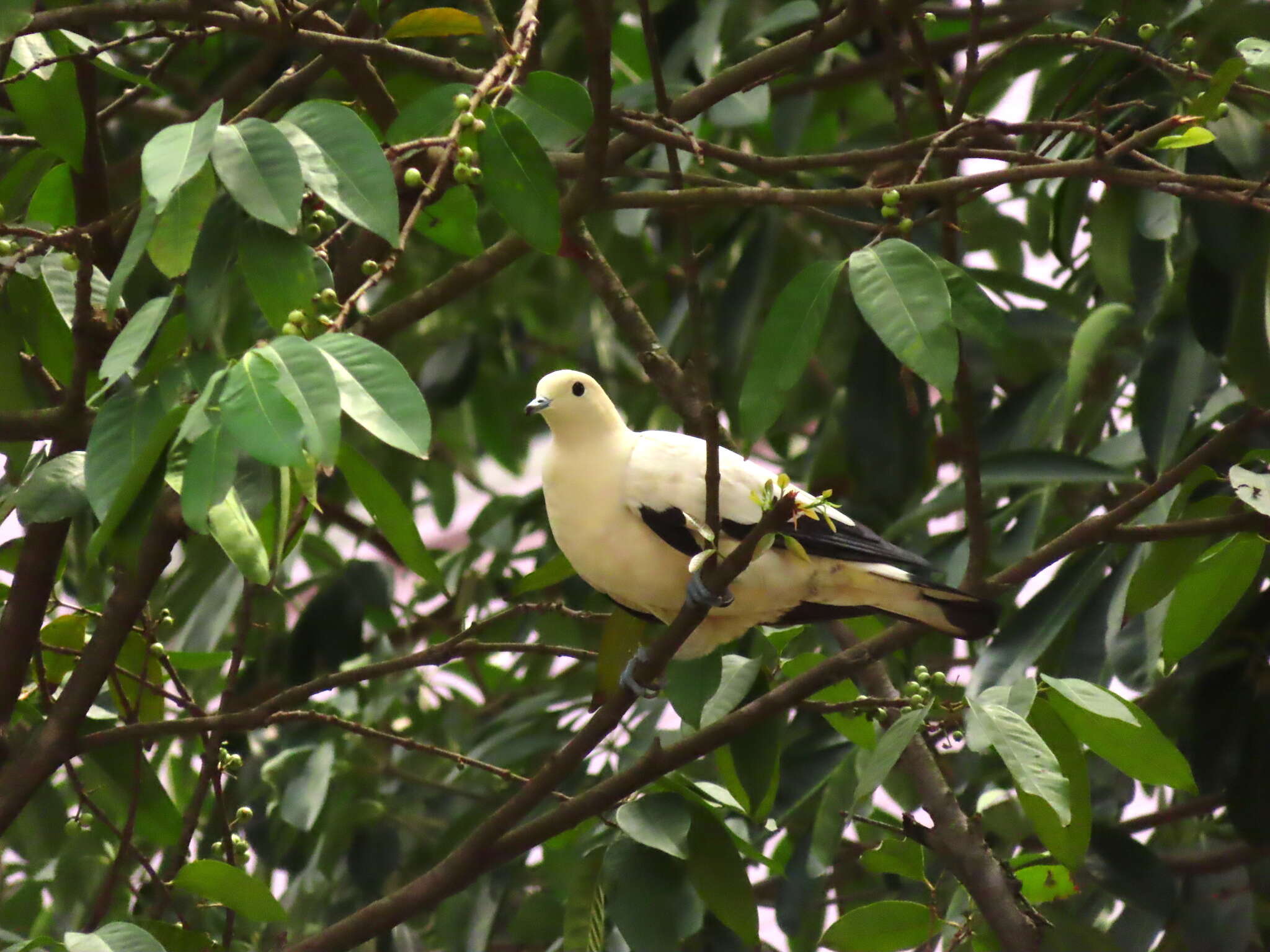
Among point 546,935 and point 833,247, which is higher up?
point 833,247

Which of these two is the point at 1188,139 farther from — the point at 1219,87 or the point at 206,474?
the point at 206,474

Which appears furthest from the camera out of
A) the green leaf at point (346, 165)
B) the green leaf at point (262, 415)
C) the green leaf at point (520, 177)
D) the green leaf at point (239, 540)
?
the green leaf at point (520, 177)

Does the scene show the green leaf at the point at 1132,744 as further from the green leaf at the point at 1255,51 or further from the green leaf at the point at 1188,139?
the green leaf at the point at 1255,51

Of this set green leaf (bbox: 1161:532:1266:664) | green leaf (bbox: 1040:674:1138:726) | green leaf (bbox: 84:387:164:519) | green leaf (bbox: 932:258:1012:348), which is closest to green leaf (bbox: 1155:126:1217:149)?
green leaf (bbox: 932:258:1012:348)

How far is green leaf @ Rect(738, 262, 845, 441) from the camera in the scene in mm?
1538

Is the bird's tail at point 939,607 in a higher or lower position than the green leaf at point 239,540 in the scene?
lower

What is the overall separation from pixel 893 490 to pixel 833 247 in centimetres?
75

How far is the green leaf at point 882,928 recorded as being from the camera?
1.98m

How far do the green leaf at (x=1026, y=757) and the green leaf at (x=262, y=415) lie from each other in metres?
0.79

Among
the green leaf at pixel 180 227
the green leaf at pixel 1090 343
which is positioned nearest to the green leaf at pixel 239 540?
the green leaf at pixel 180 227

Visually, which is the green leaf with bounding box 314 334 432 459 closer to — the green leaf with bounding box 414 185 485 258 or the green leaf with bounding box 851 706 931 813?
the green leaf with bounding box 414 185 485 258

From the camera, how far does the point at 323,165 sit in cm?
140

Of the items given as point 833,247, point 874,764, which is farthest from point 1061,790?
point 833,247

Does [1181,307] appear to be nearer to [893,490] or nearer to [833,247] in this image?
[893,490]
